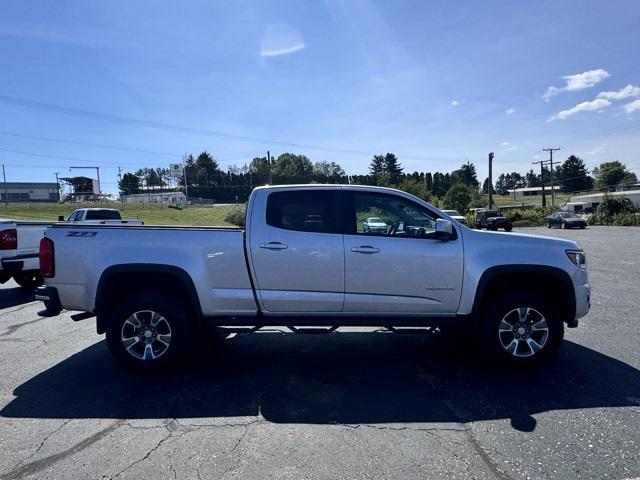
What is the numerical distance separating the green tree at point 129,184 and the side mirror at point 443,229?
130m

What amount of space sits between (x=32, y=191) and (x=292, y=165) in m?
72.2

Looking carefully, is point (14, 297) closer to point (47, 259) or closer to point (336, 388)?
point (47, 259)

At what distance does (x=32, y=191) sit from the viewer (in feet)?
361

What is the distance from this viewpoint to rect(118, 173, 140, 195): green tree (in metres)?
120

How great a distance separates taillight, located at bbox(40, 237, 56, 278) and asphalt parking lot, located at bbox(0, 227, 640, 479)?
1153 mm

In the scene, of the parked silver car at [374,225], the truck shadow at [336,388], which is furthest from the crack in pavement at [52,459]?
the parked silver car at [374,225]

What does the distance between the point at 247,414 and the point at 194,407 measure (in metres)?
0.53

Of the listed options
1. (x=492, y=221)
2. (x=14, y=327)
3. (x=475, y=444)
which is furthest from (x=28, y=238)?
(x=492, y=221)

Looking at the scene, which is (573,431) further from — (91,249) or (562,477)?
(91,249)

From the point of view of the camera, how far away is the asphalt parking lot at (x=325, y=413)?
2.78m

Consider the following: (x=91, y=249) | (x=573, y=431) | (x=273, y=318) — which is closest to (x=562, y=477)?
(x=573, y=431)

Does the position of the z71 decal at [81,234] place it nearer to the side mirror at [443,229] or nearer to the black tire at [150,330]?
the black tire at [150,330]

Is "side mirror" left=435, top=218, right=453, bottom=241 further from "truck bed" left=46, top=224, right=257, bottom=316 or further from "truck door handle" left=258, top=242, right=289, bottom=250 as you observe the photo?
"truck bed" left=46, top=224, right=257, bottom=316

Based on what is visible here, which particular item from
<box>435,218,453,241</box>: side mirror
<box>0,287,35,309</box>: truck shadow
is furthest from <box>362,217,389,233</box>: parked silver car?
<box>0,287,35,309</box>: truck shadow
